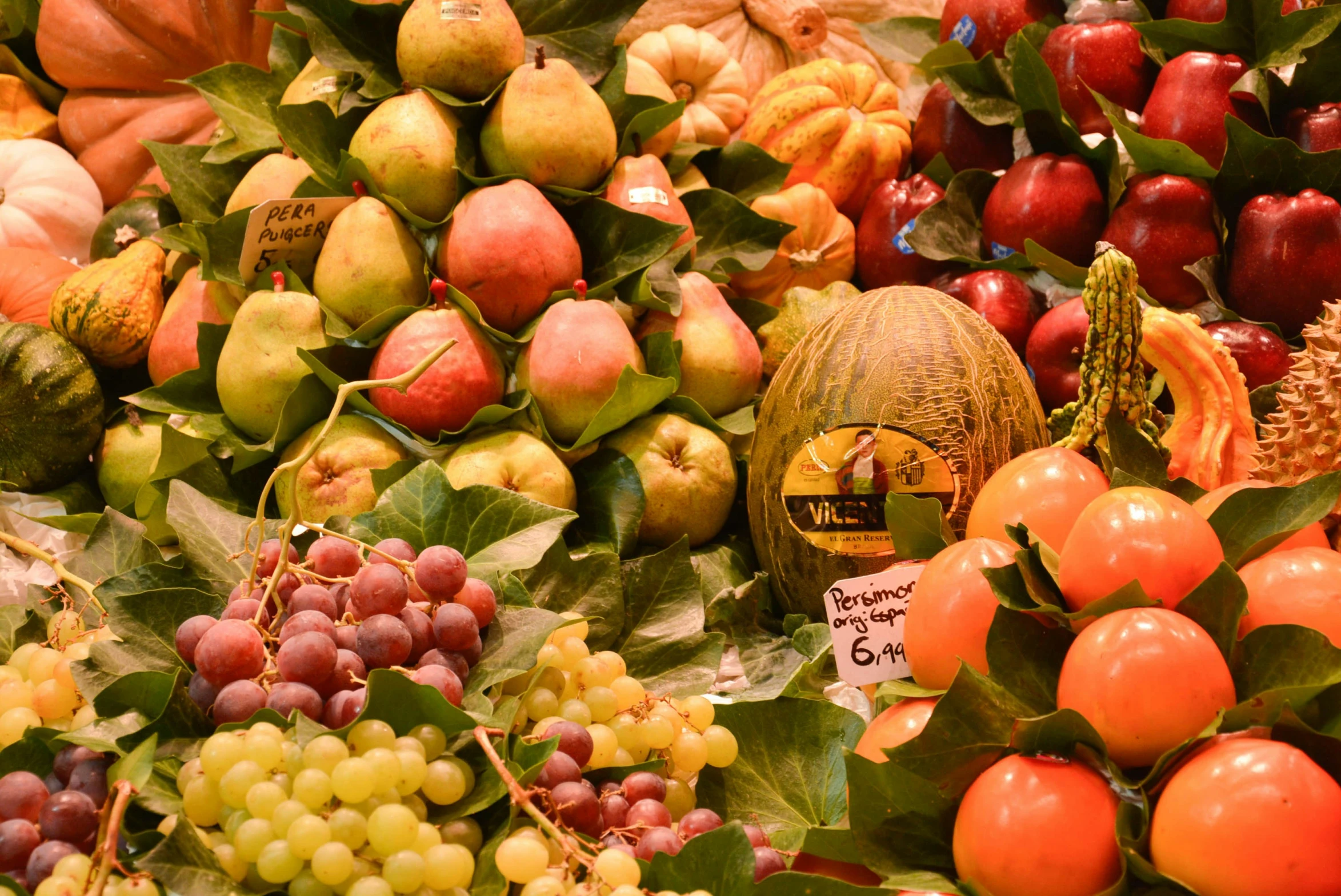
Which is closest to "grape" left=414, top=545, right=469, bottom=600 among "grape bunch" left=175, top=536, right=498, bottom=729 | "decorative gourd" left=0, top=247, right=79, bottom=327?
"grape bunch" left=175, top=536, right=498, bottom=729

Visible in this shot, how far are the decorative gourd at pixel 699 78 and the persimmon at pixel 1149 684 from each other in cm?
143

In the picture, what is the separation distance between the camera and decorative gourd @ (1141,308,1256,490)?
3.55 feet

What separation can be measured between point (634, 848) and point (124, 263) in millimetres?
1376

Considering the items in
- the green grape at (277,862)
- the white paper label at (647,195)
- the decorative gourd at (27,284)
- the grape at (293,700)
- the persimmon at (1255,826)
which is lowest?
the decorative gourd at (27,284)

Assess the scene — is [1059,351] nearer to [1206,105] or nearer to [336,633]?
[1206,105]

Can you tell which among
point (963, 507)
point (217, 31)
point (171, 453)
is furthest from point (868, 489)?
point (217, 31)

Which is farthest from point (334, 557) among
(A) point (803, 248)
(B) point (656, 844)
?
(A) point (803, 248)

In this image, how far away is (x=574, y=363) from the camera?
1383 millimetres

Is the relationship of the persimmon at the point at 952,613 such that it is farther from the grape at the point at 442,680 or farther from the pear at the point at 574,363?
the pear at the point at 574,363

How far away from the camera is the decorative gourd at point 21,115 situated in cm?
201

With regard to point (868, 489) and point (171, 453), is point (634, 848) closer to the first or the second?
point (868, 489)

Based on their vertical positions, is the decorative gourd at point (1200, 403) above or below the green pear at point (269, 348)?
above

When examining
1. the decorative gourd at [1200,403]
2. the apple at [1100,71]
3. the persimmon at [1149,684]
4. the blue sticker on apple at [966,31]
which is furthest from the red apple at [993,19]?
the persimmon at [1149,684]

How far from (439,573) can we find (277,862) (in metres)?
0.26
